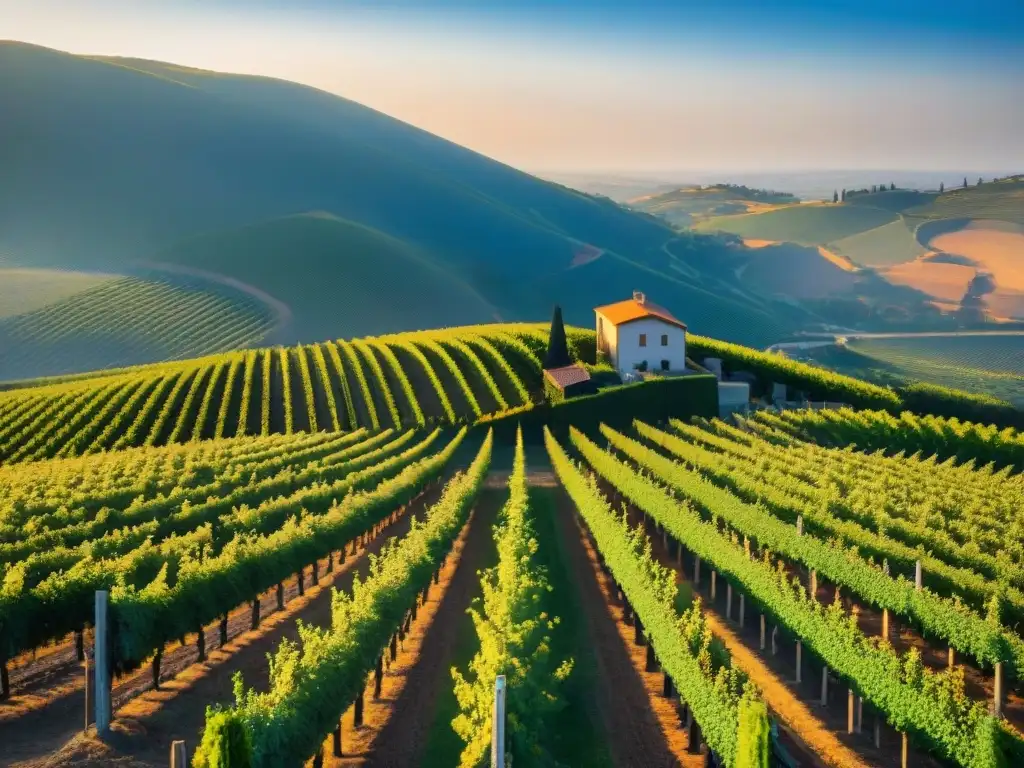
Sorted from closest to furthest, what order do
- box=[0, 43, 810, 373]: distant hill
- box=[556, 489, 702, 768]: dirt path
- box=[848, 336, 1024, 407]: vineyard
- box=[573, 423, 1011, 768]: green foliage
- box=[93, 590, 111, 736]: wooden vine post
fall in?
1. box=[573, 423, 1011, 768]: green foliage
2. box=[93, 590, 111, 736]: wooden vine post
3. box=[556, 489, 702, 768]: dirt path
4. box=[848, 336, 1024, 407]: vineyard
5. box=[0, 43, 810, 373]: distant hill

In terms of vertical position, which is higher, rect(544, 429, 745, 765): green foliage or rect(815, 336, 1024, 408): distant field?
rect(544, 429, 745, 765): green foliage

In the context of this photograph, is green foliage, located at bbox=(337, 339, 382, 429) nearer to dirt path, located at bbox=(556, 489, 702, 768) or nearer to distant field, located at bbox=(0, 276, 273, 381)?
dirt path, located at bbox=(556, 489, 702, 768)

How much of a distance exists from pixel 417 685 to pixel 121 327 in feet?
329

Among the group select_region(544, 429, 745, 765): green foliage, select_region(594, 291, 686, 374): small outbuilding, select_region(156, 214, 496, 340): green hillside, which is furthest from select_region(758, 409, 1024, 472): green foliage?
select_region(156, 214, 496, 340): green hillside

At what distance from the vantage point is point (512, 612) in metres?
17.8

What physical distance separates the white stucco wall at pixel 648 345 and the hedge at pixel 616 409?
19.2 ft

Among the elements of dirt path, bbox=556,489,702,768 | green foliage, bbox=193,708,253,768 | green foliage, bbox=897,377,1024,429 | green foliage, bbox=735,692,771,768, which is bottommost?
green foliage, bbox=897,377,1024,429

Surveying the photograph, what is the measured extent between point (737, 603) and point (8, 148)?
18401cm

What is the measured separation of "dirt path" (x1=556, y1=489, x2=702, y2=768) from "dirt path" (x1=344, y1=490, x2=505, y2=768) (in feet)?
9.77

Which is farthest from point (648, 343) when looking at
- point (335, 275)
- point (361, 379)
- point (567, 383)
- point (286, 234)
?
point (286, 234)

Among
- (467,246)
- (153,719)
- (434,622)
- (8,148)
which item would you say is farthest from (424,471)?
(8,148)

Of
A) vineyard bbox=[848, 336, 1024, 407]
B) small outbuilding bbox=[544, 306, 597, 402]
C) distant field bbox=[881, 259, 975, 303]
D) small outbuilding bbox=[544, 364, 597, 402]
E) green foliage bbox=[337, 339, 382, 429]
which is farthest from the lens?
distant field bbox=[881, 259, 975, 303]

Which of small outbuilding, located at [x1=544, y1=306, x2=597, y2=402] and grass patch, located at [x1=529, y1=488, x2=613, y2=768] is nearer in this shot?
grass patch, located at [x1=529, y1=488, x2=613, y2=768]

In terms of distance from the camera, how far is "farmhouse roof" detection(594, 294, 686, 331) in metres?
61.1
